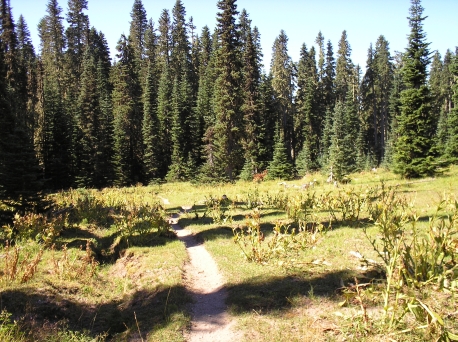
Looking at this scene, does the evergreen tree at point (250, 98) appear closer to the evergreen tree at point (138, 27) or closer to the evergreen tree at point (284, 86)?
the evergreen tree at point (284, 86)

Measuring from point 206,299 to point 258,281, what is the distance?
1.25 m

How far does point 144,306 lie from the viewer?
6949 millimetres

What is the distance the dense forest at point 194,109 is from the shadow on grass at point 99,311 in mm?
7218

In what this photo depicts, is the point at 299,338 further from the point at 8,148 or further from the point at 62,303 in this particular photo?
the point at 8,148

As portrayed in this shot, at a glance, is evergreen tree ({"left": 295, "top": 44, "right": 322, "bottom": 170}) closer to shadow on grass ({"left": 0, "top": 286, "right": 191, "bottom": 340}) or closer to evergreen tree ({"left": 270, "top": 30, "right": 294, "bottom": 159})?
evergreen tree ({"left": 270, "top": 30, "right": 294, "bottom": 159})

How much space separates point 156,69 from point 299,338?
65244mm

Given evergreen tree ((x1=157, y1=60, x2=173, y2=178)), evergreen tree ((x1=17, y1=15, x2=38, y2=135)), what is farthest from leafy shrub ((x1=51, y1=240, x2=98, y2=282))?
evergreen tree ((x1=157, y1=60, x2=173, y2=178))

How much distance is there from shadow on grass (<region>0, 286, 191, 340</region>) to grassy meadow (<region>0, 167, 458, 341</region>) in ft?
0.10

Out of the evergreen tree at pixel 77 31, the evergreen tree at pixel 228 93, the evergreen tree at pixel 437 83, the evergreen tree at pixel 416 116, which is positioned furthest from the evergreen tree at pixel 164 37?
the evergreen tree at pixel 437 83

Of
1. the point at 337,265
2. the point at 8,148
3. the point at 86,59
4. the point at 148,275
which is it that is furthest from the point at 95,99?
the point at 337,265

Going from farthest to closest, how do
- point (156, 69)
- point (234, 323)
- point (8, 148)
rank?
point (156, 69), point (8, 148), point (234, 323)

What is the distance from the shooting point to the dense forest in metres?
24.8

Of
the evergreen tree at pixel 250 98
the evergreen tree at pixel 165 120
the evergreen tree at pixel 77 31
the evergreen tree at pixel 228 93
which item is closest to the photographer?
the evergreen tree at pixel 228 93

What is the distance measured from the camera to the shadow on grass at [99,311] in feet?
19.7
